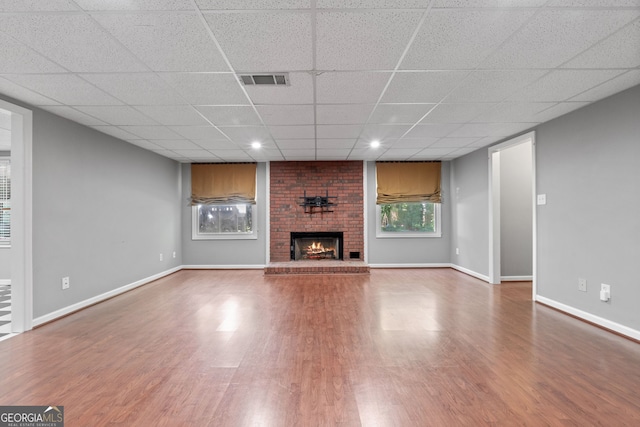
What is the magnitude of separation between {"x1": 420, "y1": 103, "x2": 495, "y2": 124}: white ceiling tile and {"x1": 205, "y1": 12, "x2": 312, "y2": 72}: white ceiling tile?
5.91ft

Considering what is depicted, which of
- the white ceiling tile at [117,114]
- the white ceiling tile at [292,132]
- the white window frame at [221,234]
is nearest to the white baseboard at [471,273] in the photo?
the white ceiling tile at [292,132]

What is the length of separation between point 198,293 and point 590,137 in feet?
17.6

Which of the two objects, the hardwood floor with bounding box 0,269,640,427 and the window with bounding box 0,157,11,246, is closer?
the hardwood floor with bounding box 0,269,640,427

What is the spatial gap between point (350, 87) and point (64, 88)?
259 cm

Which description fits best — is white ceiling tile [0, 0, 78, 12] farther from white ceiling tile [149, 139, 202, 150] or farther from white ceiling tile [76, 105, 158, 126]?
white ceiling tile [149, 139, 202, 150]

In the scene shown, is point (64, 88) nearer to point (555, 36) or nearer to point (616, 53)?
point (555, 36)

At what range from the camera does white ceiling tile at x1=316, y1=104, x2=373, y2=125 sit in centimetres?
336

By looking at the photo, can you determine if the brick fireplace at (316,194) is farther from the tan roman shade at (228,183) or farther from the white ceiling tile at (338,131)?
the white ceiling tile at (338,131)

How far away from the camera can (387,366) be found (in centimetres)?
236

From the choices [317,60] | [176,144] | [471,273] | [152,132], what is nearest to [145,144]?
[176,144]

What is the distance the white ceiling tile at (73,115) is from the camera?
333 cm

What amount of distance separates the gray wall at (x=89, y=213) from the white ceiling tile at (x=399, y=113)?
12.1 feet

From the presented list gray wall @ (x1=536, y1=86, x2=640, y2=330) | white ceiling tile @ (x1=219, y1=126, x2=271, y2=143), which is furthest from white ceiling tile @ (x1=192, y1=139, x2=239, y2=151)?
gray wall @ (x1=536, y1=86, x2=640, y2=330)

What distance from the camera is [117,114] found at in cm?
354
